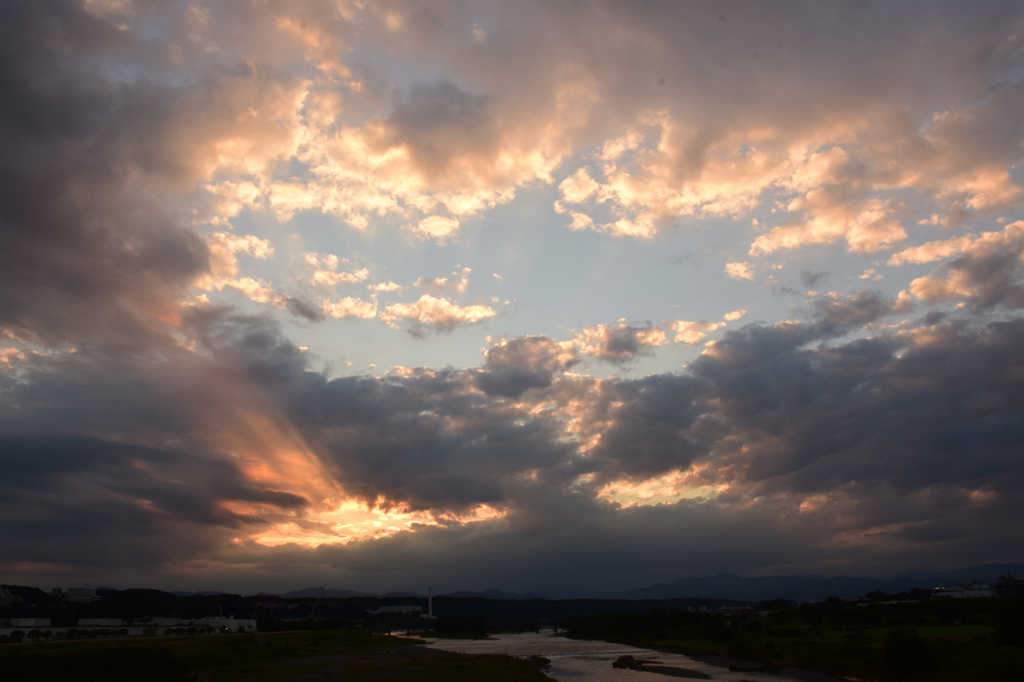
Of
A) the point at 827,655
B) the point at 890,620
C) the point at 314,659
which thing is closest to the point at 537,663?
the point at 314,659

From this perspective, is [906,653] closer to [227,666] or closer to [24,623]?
[227,666]

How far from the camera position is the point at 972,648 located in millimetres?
59250

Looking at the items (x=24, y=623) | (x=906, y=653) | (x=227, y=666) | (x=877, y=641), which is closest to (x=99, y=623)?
(x=24, y=623)

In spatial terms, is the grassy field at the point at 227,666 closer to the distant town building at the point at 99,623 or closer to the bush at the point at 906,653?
the bush at the point at 906,653

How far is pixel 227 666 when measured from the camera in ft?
246

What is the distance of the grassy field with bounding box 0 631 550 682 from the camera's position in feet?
145

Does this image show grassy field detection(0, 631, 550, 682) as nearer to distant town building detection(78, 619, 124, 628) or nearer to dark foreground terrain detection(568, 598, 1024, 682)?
dark foreground terrain detection(568, 598, 1024, 682)

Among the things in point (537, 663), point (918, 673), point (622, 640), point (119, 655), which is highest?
point (119, 655)

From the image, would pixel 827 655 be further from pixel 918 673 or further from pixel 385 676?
pixel 385 676

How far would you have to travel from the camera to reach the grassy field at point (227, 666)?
4428 centimetres

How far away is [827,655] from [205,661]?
8090 centimetres

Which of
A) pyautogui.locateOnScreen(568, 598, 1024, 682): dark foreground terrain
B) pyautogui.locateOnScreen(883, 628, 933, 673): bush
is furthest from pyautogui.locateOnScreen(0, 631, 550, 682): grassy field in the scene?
pyautogui.locateOnScreen(568, 598, 1024, 682): dark foreground terrain

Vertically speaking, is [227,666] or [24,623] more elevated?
[227,666]

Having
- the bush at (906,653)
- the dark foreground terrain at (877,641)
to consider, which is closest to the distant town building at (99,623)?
the dark foreground terrain at (877,641)
